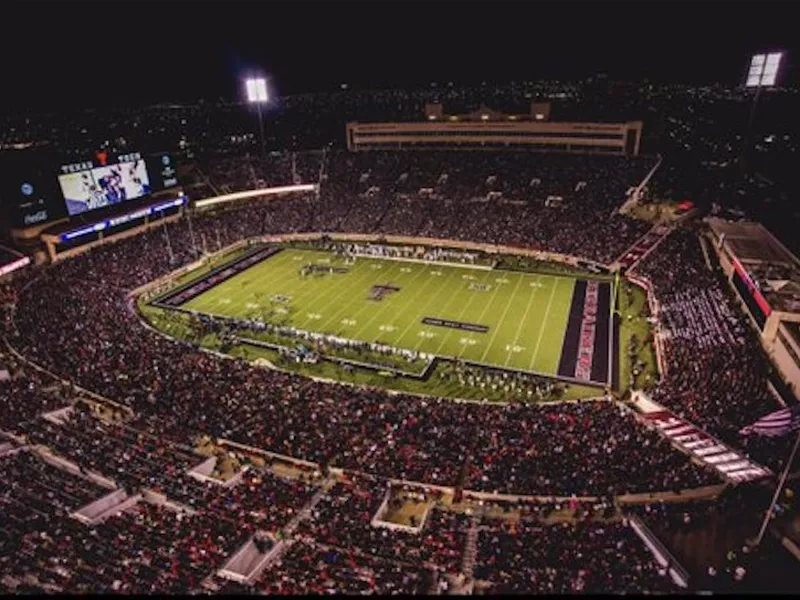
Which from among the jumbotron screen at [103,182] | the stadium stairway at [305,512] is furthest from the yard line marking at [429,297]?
the jumbotron screen at [103,182]

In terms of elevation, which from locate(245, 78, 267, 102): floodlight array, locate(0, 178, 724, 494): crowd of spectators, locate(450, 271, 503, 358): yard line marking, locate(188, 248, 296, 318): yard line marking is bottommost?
locate(188, 248, 296, 318): yard line marking

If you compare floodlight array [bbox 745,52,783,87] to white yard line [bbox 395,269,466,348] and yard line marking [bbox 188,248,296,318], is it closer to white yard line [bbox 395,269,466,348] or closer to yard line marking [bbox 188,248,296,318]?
white yard line [bbox 395,269,466,348]

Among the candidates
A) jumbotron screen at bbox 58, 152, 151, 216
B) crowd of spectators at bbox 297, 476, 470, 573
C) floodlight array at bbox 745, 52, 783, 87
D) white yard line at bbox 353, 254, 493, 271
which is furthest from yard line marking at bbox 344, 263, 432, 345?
floodlight array at bbox 745, 52, 783, 87

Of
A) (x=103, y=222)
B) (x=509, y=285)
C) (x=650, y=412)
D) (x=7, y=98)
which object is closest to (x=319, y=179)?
(x=103, y=222)

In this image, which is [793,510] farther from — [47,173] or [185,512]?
[47,173]

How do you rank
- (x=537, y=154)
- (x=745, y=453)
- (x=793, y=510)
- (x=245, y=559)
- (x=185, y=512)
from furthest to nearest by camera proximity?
(x=537, y=154)
(x=745, y=453)
(x=185, y=512)
(x=793, y=510)
(x=245, y=559)

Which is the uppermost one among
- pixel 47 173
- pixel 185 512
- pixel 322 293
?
pixel 47 173

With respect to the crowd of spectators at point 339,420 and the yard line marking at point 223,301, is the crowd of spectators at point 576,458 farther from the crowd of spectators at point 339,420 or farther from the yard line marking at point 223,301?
the yard line marking at point 223,301

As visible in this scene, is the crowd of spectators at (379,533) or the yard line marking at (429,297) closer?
the crowd of spectators at (379,533)
